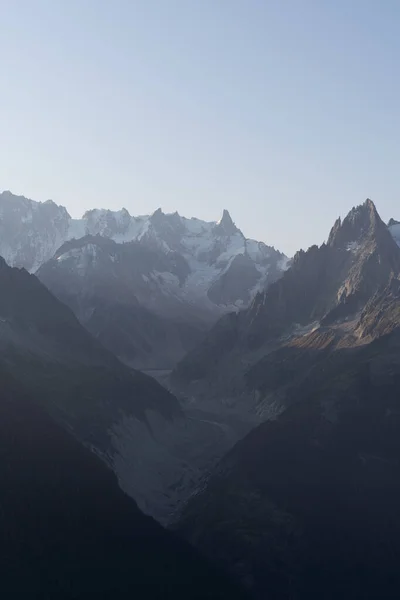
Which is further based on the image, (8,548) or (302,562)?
(302,562)

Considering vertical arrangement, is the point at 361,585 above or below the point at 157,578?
above

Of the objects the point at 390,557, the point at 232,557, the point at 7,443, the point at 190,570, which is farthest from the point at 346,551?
the point at 7,443

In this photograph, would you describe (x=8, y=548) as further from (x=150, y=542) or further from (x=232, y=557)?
(x=232, y=557)


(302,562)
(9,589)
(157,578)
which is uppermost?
(302,562)

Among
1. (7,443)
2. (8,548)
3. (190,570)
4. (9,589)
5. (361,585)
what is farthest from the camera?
(7,443)

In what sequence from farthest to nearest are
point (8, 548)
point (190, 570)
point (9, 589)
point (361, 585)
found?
point (361, 585), point (190, 570), point (8, 548), point (9, 589)

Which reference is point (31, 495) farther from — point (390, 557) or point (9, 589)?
point (390, 557)

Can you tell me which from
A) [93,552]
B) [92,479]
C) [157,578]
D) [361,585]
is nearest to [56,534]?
[93,552]
